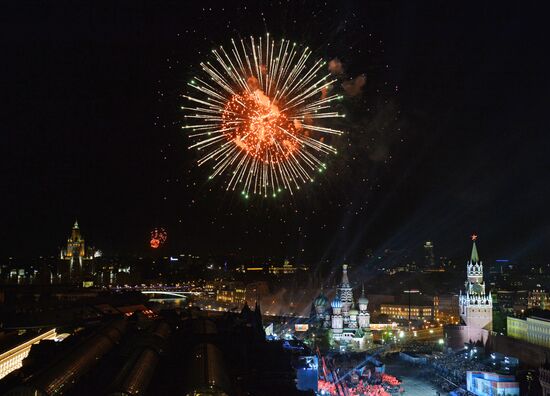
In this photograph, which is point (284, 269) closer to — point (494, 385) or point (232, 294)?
point (232, 294)

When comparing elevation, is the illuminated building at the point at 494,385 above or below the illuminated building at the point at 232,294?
below

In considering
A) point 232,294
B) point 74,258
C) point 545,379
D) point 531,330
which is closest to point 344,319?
point 531,330

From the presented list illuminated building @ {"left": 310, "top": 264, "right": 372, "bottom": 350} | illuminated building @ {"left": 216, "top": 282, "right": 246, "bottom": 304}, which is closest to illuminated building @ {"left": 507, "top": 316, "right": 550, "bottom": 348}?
illuminated building @ {"left": 310, "top": 264, "right": 372, "bottom": 350}

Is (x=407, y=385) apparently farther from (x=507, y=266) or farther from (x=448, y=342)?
(x=507, y=266)

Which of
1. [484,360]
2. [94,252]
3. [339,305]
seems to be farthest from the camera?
[94,252]

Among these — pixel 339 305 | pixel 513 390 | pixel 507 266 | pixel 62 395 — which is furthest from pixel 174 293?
pixel 507 266

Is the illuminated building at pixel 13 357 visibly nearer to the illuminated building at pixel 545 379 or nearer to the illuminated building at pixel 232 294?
the illuminated building at pixel 545 379

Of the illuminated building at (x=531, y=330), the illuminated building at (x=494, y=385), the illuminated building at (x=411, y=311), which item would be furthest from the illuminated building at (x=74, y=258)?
the illuminated building at (x=494, y=385)
